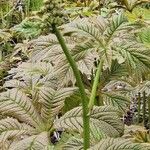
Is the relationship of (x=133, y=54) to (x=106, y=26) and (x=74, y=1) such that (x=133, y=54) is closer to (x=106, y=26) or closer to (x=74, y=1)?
(x=106, y=26)

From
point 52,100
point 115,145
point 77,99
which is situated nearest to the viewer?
point 115,145

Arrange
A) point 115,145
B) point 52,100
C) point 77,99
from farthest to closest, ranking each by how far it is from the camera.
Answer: point 77,99, point 52,100, point 115,145

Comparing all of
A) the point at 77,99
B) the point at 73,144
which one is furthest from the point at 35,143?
the point at 77,99

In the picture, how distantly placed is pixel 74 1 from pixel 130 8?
4.64 feet

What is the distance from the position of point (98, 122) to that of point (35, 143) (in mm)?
163

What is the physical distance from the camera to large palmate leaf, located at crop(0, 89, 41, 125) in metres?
1.18

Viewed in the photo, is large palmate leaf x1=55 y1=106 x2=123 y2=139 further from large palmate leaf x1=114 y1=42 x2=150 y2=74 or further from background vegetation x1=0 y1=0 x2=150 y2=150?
large palmate leaf x1=114 y1=42 x2=150 y2=74

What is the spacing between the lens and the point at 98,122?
3.69 feet

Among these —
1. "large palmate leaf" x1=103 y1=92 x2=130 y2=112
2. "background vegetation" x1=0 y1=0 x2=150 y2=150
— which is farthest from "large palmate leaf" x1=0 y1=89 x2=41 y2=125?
"large palmate leaf" x1=103 y1=92 x2=130 y2=112

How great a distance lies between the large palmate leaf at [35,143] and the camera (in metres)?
1.08

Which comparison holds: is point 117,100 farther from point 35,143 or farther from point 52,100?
point 35,143

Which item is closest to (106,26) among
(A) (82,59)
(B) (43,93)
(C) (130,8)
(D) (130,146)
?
(A) (82,59)

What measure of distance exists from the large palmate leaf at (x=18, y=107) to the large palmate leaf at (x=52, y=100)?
3 cm

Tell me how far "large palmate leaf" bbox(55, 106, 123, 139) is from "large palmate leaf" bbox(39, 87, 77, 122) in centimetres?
5
